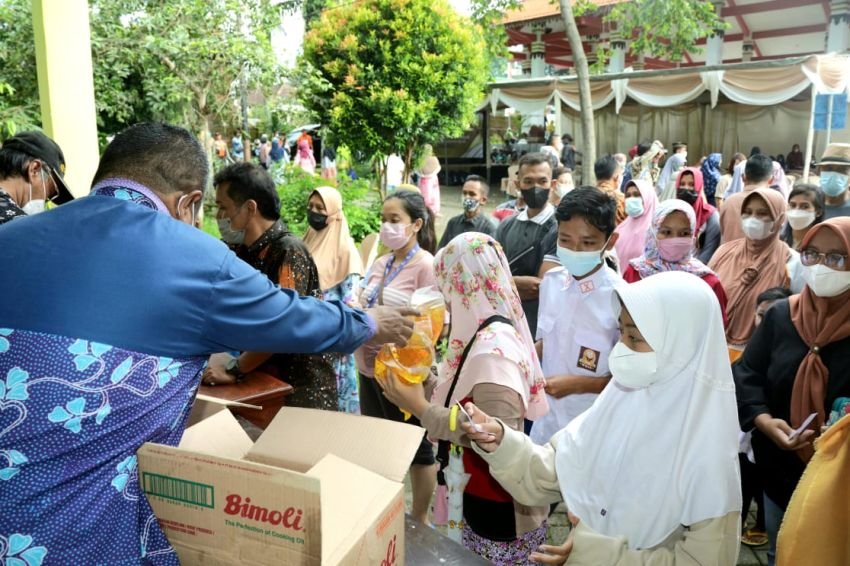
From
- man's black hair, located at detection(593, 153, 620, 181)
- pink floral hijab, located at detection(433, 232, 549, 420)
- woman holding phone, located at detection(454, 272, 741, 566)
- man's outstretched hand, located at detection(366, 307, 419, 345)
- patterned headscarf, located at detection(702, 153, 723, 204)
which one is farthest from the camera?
patterned headscarf, located at detection(702, 153, 723, 204)

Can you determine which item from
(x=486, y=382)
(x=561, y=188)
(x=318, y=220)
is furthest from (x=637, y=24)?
(x=486, y=382)

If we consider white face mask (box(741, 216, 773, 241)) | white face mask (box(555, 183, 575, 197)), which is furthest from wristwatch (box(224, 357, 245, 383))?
white face mask (box(555, 183, 575, 197))

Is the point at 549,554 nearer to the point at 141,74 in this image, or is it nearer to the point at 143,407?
the point at 143,407

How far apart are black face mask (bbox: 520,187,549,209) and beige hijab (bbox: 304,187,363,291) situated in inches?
48.2

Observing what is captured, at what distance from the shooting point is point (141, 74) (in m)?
7.90

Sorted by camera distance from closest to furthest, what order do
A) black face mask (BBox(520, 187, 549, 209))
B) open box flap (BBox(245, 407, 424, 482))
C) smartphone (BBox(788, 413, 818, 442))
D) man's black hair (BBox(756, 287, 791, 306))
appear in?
1. open box flap (BBox(245, 407, 424, 482))
2. smartphone (BBox(788, 413, 818, 442))
3. man's black hair (BBox(756, 287, 791, 306))
4. black face mask (BBox(520, 187, 549, 209))

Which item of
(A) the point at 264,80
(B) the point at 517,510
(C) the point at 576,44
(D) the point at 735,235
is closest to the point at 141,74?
(A) the point at 264,80

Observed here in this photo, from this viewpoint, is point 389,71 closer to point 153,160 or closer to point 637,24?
point 637,24

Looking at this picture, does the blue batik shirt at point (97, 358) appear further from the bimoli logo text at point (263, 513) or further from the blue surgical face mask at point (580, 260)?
the blue surgical face mask at point (580, 260)

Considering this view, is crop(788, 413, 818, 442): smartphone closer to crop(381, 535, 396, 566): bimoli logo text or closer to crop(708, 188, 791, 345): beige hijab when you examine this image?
crop(708, 188, 791, 345): beige hijab

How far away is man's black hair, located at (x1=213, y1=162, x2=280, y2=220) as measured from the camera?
2814 millimetres

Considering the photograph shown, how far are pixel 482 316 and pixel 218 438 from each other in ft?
3.01

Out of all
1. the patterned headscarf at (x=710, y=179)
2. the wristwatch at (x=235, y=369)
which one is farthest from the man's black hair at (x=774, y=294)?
the patterned headscarf at (x=710, y=179)

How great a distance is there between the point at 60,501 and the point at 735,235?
479 cm
